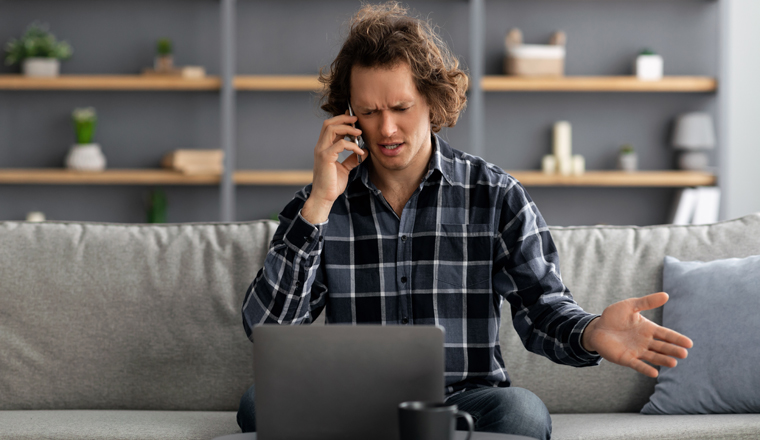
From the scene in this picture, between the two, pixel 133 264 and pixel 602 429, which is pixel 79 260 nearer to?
pixel 133 264

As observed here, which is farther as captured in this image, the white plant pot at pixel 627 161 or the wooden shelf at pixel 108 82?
the white plant pot at pixel 627 161

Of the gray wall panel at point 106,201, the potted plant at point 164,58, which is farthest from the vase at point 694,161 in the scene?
the potted plant at point 164,58

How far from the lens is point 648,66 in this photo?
371 centimetres

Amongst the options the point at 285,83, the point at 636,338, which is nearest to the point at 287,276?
the point at 636,338

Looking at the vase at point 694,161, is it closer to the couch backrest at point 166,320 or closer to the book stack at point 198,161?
the couch backrest at point 166,320

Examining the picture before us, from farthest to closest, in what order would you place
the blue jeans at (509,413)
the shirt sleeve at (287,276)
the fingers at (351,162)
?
the fingers at (351,162), the shirt sleeve at (287,276), the blue jeans at (509,413)

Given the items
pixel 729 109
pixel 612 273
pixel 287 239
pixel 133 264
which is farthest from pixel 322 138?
pixel 729 109

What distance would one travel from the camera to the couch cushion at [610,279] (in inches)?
65.9

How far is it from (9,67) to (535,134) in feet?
9.77

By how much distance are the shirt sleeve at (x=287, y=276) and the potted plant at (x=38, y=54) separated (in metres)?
2.86

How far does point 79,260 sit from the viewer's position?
175 centimetres

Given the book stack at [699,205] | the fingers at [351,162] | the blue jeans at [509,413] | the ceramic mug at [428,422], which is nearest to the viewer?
the ceramic mug at [428,422]

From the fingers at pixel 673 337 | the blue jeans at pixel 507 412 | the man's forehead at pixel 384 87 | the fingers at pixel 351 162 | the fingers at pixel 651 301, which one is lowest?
the blue jeans at pixel 507 412

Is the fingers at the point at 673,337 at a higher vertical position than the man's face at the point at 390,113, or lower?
lower
